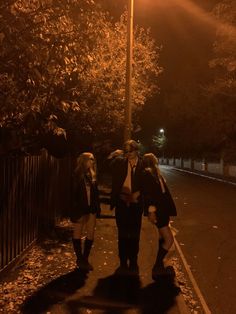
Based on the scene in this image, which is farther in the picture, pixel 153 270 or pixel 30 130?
pixel 30 130

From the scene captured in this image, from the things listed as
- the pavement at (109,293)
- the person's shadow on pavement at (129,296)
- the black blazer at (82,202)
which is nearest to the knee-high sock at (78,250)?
the pavement at (109,293)

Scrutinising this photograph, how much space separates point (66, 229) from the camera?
11195 millimetres

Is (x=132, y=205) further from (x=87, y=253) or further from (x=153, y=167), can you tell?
(x=87, y=253)

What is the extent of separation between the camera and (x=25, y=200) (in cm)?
793

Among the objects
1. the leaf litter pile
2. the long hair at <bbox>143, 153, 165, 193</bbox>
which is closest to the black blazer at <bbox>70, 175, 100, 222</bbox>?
the leaf litter pile

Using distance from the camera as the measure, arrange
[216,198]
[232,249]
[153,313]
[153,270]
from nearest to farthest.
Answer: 1. [153,313]
2. [153,270]
3. [232,249]
4. [216,198]

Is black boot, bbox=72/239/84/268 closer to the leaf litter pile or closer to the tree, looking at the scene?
the leaf litter pile

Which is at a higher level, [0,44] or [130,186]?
[0,44]

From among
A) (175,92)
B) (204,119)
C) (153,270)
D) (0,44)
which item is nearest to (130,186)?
(153,270)

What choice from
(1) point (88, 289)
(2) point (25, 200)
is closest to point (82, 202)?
(2) point (25, 200)

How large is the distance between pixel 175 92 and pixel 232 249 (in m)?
38.1

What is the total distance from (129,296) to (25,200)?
2636mm

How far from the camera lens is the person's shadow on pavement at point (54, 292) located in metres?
5.64

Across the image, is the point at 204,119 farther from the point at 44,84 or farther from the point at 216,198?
the point at 44,84
